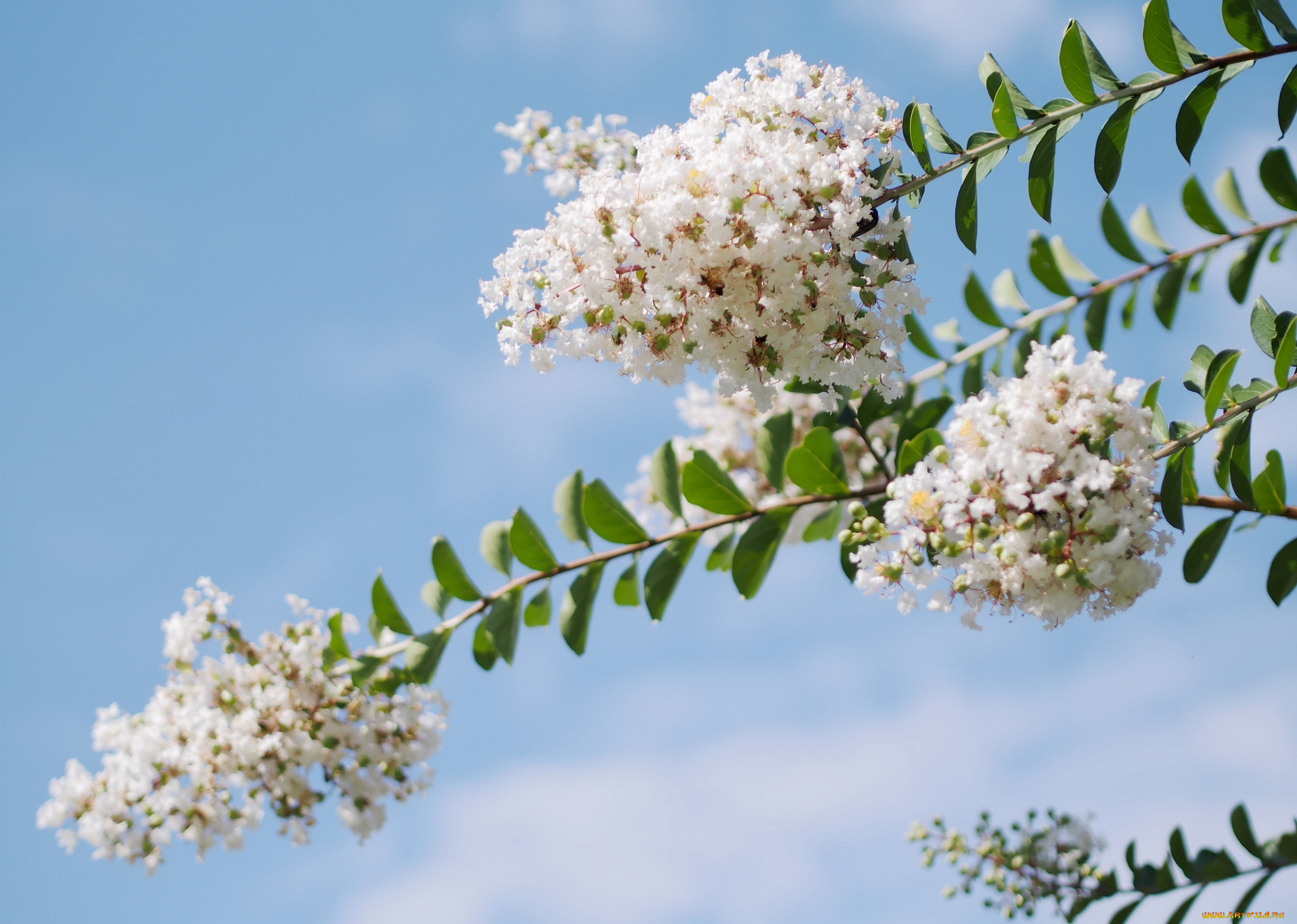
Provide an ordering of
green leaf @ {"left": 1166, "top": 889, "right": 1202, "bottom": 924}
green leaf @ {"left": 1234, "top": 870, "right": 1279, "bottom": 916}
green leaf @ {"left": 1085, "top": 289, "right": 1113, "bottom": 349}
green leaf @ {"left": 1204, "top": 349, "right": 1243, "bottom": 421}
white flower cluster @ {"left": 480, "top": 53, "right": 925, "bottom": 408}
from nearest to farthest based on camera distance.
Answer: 1. white flower cluster @ {"left": 480, "top": 53, "right": 925, "bottom": 408}
2. green leaf @ {"left": 1204, "top": 349, "right": 1243, "bottom": 421}
3. green leaf @ {"left": 1234, "top": 870, "right": 1279, "bottom": 916}
4. green leaf @ {"left": 1166, "top": 889, "right": 1202, "bottom": 924}
5. green leaf @ {"left": 1085, "top": 289, "right": 1113, "bottom": 349}

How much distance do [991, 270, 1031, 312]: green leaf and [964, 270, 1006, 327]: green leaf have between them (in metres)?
0.09

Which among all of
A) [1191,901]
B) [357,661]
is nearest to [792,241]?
[357,661]

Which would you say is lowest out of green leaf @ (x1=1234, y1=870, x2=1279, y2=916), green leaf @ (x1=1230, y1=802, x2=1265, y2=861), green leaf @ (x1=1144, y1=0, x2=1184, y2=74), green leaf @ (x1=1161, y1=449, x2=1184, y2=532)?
green leaf @ (x1=1234, y1=870, x2=1279, y2=916)

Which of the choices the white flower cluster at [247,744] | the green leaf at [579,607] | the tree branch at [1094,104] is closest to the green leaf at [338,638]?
the white flower cluster at [247,744]

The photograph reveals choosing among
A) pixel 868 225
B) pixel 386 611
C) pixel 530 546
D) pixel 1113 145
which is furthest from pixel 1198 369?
pixel 386 611

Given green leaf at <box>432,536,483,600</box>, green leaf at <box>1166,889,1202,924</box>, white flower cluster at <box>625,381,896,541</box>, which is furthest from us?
white flower cluster at <box>625,381,896,541</box>

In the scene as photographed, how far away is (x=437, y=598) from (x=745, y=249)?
4.50 ft

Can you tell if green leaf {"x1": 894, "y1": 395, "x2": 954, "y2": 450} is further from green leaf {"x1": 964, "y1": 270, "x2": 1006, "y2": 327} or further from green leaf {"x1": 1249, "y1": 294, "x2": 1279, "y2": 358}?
green leaf {"x1": 1249, "y1": 294, "x2": 1279, "y2": 358}

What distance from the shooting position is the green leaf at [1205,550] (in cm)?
212

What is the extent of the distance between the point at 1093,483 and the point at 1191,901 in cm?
142

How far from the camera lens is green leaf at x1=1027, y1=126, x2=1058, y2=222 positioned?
206 centimetres

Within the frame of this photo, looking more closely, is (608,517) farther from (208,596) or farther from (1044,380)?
(208,596)

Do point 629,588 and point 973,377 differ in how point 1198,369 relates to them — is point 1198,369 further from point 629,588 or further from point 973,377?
point 629,588

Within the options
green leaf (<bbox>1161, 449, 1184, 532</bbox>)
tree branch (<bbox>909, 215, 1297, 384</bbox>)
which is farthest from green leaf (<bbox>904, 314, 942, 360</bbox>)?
green leaf (<bbox>1161, 449, 1184, 532</bbox>)
